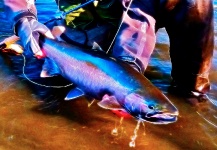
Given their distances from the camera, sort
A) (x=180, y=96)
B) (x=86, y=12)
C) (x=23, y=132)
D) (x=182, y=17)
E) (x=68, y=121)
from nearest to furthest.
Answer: (x=23, y=132)
(x=68, y=121)
(x=182, y=17)
(x=180, y=96)
(x=86, y=12)

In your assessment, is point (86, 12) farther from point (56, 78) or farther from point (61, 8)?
point (56, 78)

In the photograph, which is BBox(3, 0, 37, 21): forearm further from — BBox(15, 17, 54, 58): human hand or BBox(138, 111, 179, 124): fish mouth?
BBox(138, 111, 179, 124): fish mouth

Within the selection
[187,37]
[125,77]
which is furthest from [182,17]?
[125,77]

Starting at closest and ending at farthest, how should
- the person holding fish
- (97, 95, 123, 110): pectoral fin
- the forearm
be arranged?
(97, 95, 123, 110): pectoral fin, the person holding fish, the forearm

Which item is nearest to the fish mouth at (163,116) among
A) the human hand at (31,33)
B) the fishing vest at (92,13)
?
the human hand at (31,33)

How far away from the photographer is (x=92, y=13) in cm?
319

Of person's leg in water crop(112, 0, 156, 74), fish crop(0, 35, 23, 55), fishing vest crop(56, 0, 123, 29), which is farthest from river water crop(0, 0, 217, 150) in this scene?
fishing vest crop(56, 0, 123, 29)

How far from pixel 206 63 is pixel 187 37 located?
0.86 feet

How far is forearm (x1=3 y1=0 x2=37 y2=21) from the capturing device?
9.59ft

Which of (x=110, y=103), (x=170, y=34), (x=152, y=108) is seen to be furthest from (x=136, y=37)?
(x=152, y=108)

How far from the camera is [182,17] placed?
257cm

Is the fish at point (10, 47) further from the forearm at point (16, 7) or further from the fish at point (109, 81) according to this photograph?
the fish at point (109, 81)

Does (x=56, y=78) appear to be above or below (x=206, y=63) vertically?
below

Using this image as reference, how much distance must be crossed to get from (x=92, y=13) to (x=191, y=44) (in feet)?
3.16
